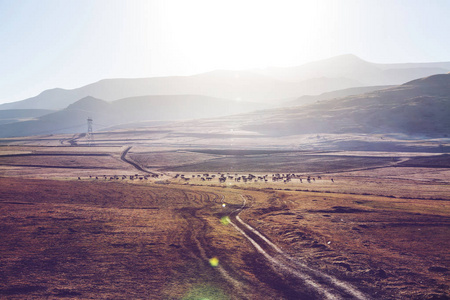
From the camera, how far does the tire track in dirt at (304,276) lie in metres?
15.3

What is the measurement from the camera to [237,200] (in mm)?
42688

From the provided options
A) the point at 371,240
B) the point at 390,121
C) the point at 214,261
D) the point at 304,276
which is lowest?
the point at 371,240

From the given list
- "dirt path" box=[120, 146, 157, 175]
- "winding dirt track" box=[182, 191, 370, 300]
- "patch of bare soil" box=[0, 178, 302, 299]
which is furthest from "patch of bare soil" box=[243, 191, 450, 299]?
"dirt path" box=[120, 146, 157, 175]

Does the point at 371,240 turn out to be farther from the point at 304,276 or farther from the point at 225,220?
the point at 225,220

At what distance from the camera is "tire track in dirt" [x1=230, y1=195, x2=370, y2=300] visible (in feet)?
50.2

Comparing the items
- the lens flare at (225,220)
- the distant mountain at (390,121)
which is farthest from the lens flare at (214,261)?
the distant mountain at (390,121)

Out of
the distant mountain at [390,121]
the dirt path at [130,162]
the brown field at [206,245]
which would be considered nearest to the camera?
the brown field at [206,245]

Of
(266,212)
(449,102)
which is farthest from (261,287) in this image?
(449,102)

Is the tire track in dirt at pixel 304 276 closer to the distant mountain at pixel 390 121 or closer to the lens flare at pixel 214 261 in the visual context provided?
the lens flare at pixel 214 261

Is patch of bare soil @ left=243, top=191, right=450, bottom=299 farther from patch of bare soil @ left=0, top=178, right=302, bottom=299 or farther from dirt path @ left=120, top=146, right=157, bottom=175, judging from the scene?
dirt path @ left=120, top=146, right=157, bottom=175

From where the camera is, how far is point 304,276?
1733cm

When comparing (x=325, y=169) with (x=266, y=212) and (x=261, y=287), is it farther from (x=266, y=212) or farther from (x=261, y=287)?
(x=261, y=287)

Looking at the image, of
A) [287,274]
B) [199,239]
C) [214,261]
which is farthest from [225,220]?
[287,274]

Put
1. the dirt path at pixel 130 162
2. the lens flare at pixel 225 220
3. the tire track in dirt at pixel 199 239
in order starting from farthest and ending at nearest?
1. the dirt path at pixel 130 162
2. the lens flare at pixel 225 220
3. the tire track in dirt at pixel 199 239
